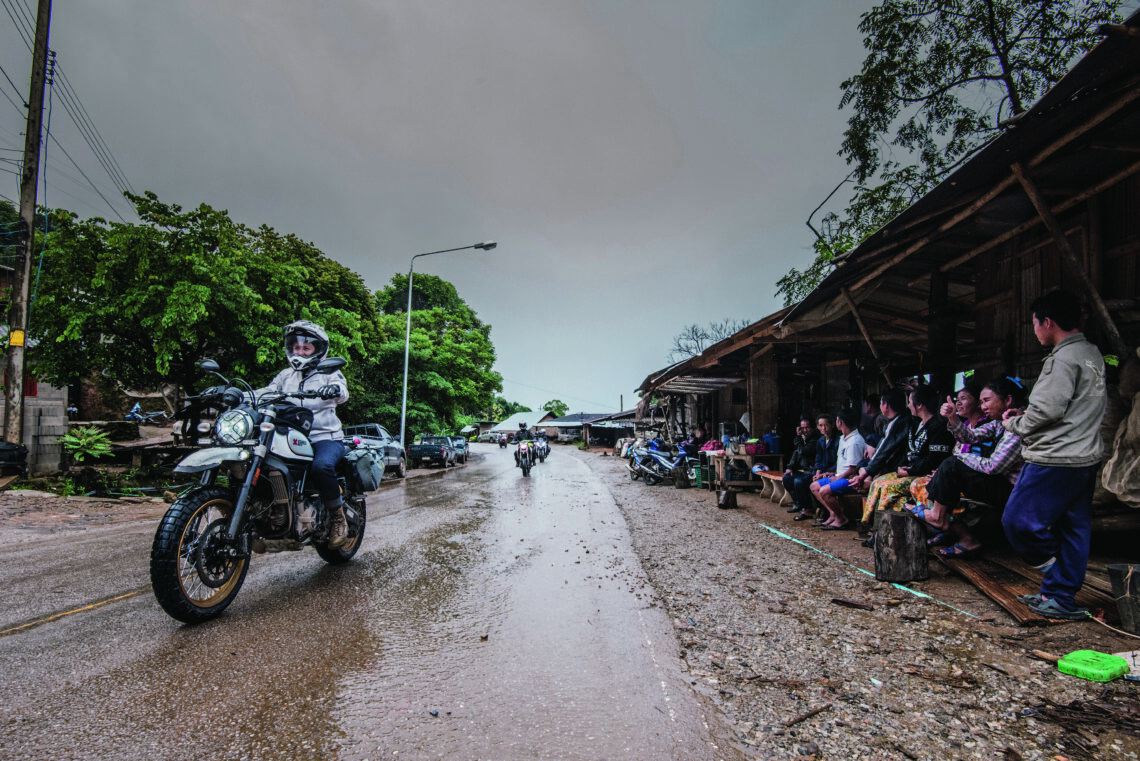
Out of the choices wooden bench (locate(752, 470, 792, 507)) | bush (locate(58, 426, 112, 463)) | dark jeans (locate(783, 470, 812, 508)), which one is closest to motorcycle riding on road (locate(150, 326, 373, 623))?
dark jeans (locate(783, 470, 812, 508))

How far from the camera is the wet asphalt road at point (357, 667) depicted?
185 cm

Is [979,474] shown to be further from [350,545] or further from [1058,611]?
[350,545]

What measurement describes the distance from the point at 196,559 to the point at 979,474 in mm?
5307

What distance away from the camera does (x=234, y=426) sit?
3.17m

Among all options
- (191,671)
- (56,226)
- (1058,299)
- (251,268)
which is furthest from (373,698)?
(56,226)

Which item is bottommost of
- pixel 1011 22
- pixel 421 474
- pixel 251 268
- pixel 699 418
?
pixel 421 474

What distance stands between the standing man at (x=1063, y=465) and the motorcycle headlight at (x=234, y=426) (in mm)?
4825

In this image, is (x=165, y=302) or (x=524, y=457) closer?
(x=165, y=302)

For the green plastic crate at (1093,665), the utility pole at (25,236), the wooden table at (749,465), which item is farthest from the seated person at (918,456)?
the utility pole at (25,236)

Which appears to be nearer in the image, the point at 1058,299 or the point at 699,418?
the point at 1058,299

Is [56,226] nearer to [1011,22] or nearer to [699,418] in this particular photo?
[699,418]

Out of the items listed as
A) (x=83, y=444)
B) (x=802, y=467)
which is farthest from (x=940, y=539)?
(x=83, y=444)

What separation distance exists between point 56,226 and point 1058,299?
16.6 m

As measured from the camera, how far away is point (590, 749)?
1.79 m
